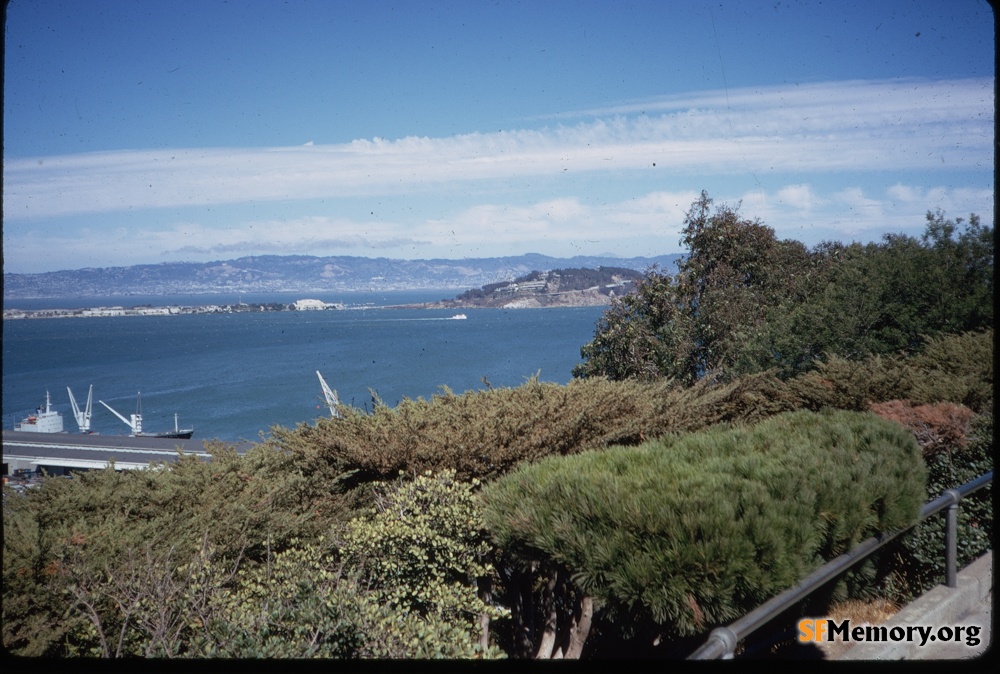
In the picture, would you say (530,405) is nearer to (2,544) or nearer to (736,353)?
(2,544)

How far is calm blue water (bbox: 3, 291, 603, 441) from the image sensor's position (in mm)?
58531

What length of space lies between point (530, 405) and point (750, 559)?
3881 mm

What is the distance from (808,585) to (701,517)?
0.50 m

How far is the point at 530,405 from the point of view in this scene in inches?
277

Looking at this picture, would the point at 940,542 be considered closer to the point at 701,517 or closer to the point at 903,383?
the point at 701,517

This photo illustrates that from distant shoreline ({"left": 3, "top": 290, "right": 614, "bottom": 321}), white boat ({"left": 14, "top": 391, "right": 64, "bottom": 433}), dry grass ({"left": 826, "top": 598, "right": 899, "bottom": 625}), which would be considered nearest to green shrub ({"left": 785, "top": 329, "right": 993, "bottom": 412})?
dry grass ({"left": 826, "top": 598, "right": 899, "bottom": 625})

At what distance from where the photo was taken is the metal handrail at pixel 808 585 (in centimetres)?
229

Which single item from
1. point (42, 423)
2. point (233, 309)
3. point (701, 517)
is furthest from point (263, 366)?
point (701, 517)

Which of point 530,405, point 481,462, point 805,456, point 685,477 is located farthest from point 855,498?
point 530,405

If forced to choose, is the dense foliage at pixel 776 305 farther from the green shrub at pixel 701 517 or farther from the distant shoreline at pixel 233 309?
the distant shoreline at pixel 233 309

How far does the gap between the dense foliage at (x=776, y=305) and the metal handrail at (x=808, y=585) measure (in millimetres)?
9369

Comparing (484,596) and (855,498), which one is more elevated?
(855,498)

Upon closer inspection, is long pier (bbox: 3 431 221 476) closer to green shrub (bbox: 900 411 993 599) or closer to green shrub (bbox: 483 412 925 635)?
green shrub (bbox: 483 412 925 635)

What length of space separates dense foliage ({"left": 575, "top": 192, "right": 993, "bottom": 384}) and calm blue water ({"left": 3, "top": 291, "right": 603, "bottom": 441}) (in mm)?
6974
